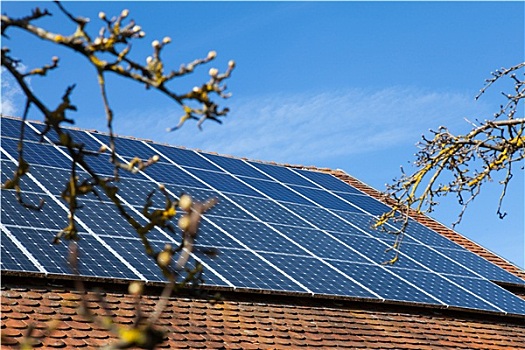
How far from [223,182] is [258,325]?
14.6 ft

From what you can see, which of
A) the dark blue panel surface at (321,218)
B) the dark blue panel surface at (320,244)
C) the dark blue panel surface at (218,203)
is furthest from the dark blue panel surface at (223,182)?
the dark blue panel surface at (320,244)

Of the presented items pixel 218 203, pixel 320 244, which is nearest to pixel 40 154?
pixel 218 203

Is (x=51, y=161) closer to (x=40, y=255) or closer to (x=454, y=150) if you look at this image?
(x=40, y=255)

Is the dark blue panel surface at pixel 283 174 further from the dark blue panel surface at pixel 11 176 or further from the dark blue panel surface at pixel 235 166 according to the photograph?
the dark blue panel surface at pixel 11 176

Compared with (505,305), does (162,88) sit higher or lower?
lower

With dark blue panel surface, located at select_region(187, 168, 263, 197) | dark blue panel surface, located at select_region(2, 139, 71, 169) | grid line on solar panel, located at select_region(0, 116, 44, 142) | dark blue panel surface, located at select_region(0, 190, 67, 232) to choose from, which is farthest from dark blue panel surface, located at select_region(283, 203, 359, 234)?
dark blue panel surface, located at select_region(0, 190, 67, 232)

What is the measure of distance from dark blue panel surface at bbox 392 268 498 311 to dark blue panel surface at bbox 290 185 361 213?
7.68 ft

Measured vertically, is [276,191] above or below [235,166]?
below

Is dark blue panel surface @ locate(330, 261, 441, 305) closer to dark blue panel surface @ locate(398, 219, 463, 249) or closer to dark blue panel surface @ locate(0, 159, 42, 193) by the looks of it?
dark blue panel surface @ locate(398, 219, 463, 249)

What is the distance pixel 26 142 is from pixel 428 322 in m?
5.59

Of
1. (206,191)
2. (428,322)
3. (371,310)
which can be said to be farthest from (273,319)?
(206,191)

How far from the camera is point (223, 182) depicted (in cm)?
1381

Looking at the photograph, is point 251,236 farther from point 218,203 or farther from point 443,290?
point 443,290

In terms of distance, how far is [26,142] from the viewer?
12.1 m
